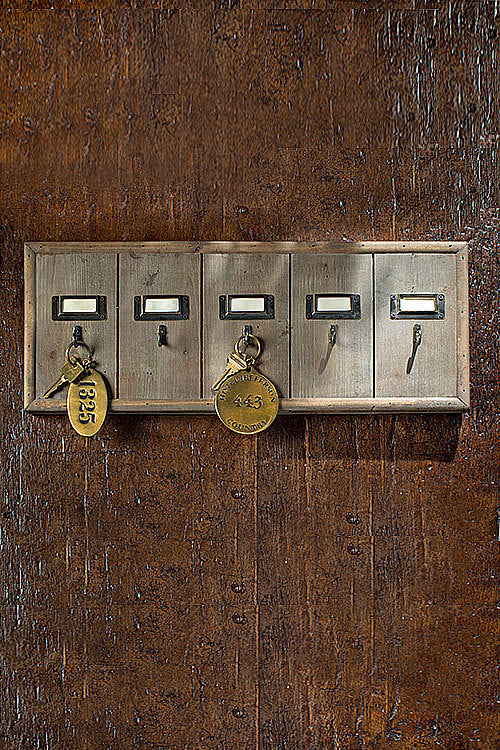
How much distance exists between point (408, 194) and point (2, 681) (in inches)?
46.1

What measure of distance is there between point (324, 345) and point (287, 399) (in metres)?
0.11

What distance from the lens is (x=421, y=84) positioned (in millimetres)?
1364

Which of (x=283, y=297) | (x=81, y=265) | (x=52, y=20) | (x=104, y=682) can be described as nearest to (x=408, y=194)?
(x=283, y=297)

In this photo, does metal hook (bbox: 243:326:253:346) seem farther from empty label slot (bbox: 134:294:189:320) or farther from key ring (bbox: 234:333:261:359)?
empty label slot (bbox: 134:294:189:320)

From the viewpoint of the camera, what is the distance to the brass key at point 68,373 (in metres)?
1.28

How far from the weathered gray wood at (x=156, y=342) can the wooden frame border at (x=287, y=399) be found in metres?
0.02

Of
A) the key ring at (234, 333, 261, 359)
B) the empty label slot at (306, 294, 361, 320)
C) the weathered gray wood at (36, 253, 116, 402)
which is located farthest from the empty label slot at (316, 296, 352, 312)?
the weathered gray wood at (36, 253, 116, 402)

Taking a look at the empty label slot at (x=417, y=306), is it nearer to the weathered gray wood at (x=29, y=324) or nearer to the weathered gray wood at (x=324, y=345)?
the weathered gray wood at (x=324, y=345)

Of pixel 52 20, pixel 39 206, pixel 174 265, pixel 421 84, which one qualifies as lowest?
pixel 174 265

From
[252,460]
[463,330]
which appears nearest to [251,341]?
[252,460]

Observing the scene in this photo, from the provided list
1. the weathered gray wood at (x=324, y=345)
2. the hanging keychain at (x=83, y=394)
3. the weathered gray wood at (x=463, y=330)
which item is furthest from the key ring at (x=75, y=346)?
the weathered gray wood at (x=463, y=330)

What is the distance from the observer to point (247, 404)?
126cm

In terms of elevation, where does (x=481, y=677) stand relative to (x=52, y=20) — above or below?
below

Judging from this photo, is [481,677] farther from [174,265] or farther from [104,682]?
[174,265]
